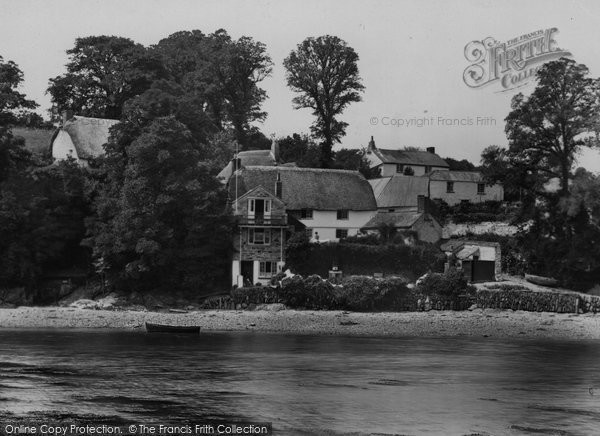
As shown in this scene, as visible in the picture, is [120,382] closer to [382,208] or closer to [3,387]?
[3,387]

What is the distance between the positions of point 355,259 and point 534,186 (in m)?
14.1

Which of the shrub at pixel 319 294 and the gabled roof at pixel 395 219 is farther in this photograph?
the gabled roof at pixel 395 219

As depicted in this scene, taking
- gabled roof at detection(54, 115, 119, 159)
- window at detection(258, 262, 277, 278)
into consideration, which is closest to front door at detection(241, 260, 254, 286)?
window at detection(258, 262, 277, 278)

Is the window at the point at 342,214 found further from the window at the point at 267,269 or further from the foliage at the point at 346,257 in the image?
the window at the point at 267,269

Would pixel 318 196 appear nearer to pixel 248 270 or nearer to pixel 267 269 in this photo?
pixel 267 269

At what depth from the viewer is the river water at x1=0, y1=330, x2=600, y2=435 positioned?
26219mm

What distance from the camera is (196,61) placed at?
289 feet

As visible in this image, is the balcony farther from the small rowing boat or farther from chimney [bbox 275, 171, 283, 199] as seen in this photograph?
the small rowing boat

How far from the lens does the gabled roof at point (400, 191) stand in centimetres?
7106

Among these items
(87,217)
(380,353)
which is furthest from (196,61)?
(380,353)

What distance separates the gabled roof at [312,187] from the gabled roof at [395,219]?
171cm

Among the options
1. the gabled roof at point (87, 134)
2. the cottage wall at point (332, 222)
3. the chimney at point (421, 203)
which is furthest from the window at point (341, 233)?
the gabled roof at point (87, 134)

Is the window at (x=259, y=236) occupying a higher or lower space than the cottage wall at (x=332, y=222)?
lower

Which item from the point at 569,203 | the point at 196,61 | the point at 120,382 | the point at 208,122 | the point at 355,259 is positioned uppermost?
the point at 196,61
